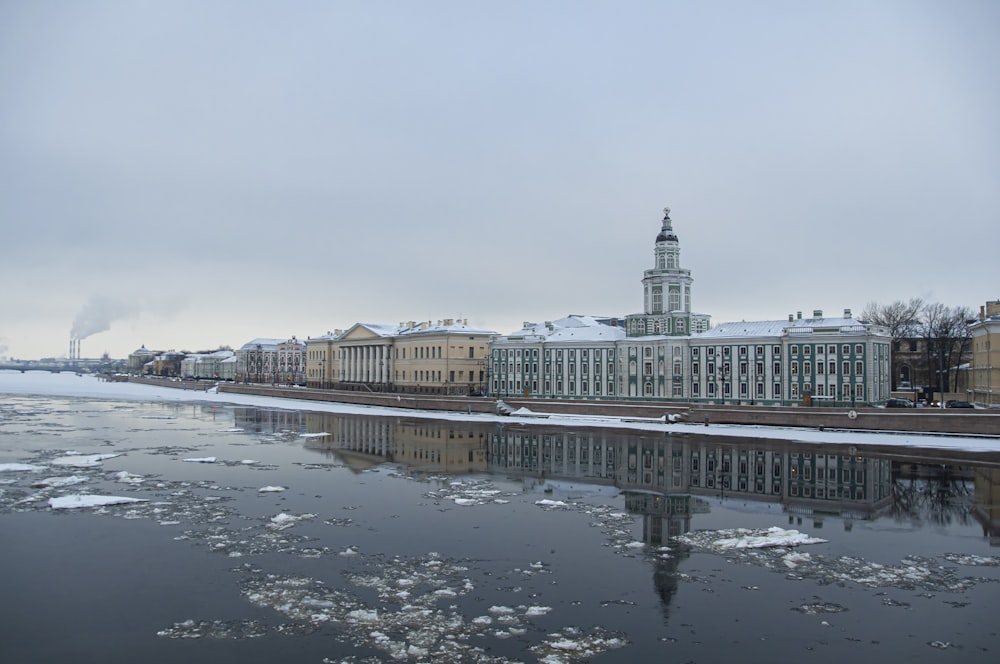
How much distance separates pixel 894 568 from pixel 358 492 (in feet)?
57.1

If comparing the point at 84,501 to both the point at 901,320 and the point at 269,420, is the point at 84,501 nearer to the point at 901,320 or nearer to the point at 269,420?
the point at 269,420

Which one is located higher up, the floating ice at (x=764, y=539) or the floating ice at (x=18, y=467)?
the floating ice at (x=18, y=467)

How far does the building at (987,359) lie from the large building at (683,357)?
6292 millimetres

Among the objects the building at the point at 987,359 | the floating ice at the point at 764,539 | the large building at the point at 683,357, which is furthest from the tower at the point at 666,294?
the floating ice at the point at 764,539

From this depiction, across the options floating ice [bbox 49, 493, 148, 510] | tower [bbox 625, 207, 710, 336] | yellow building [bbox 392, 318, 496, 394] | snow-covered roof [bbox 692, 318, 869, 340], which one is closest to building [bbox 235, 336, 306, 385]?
yellow building [bbox 392, 318, 496, 394]

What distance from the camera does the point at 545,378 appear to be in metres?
73.5

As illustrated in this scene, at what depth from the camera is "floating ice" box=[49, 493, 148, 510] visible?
23297mm

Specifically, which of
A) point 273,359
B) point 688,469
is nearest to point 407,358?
point 273,359

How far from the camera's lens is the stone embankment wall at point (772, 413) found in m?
44.8

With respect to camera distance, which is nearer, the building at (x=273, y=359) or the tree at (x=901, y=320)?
the tree at (x=901, y=320)

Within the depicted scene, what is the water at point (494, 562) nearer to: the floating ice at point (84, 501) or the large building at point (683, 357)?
the floating ice at point (84, 501)

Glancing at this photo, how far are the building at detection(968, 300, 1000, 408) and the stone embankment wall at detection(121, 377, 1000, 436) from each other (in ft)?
29.7

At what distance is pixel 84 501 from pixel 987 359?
188ft

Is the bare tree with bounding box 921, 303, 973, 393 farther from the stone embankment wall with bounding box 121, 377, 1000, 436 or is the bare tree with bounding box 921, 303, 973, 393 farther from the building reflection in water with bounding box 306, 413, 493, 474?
the building reflection in water with bounding box 306, 413, 493, 474
